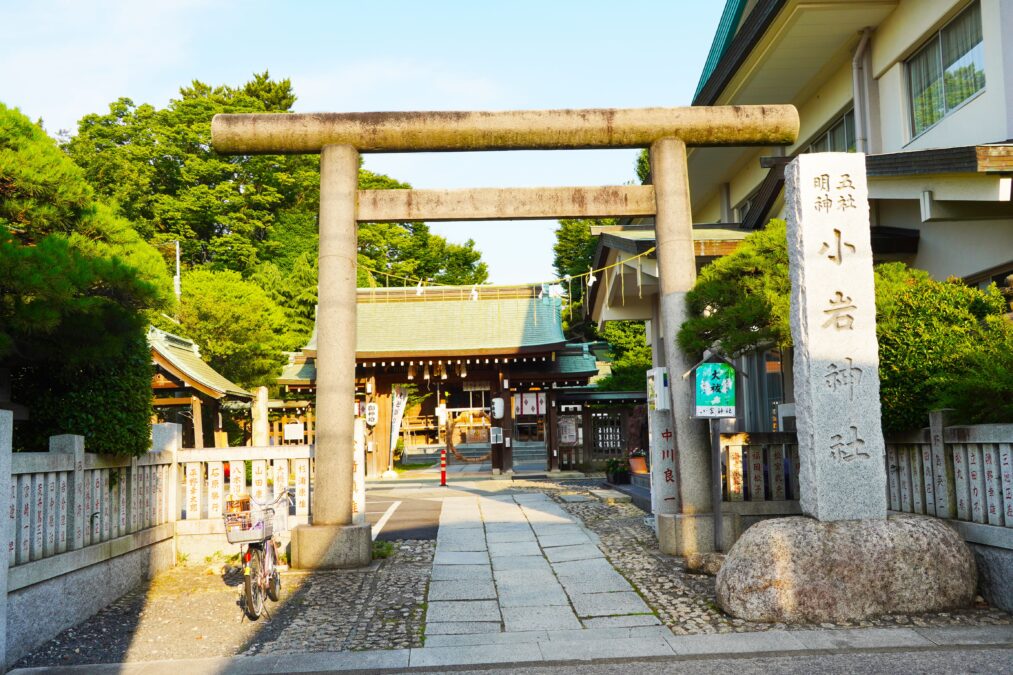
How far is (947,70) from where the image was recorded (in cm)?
1077

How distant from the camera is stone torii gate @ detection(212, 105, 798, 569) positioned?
8891 millimetres

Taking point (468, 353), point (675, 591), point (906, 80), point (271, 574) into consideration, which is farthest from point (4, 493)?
point (468, 353)

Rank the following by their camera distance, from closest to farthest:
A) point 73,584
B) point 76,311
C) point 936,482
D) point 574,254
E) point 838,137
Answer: point 76,311 → point 73,584 → point 936,482 → point 838,137 → point 574,254

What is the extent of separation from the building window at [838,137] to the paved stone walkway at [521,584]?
8.39 meters

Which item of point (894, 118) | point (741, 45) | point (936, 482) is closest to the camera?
point (936, 482)

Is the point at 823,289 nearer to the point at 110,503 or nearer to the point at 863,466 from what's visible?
the point at 863,466

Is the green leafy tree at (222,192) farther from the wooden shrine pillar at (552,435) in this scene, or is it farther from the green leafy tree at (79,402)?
the green leafy tree at (79,402)

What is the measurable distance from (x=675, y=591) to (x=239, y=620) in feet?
13.4

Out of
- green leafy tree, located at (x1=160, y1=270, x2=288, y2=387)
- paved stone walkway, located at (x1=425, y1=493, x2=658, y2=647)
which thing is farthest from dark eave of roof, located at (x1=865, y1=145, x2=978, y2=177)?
green leafy tree, located at (x1=160, y1=270, x2=288, y2=387)

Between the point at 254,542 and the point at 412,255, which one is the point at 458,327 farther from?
the point at 412,255

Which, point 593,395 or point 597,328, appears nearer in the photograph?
point 593,395

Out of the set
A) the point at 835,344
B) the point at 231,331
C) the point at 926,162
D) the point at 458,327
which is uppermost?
the point at 231,331

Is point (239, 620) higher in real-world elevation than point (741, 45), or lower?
lower

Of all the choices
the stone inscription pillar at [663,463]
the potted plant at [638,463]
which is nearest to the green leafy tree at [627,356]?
the potted plant at [638,463]
